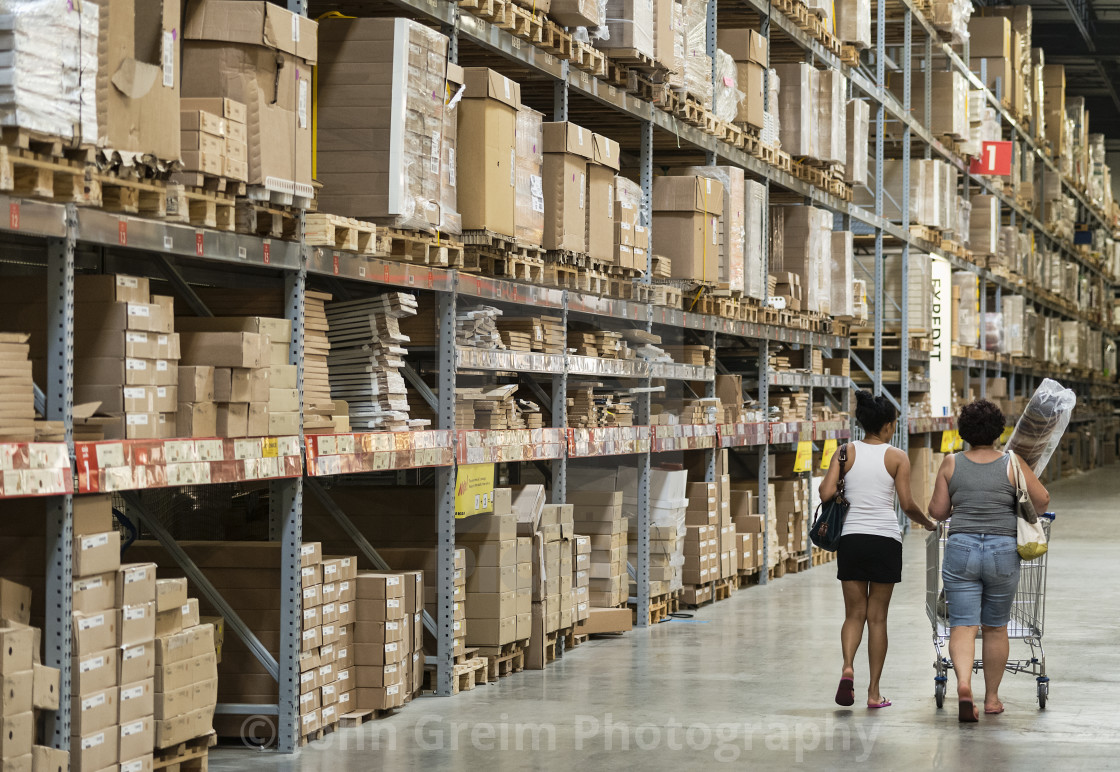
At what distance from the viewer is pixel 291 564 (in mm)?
6430

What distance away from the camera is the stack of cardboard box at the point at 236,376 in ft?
18.8

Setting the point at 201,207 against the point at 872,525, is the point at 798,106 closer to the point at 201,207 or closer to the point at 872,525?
the point at 872,525

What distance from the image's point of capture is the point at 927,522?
7.09 meters

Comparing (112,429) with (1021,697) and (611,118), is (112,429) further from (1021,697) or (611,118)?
(611,118)

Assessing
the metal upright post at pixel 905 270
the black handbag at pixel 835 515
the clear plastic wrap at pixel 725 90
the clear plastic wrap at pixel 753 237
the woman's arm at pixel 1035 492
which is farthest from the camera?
the metal upright post at pixel 905 270

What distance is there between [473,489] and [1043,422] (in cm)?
312

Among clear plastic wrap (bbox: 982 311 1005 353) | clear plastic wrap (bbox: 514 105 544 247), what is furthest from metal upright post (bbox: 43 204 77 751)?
clear plastic wrap (bbox: 982 311 1005 353)

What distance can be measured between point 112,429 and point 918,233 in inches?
594

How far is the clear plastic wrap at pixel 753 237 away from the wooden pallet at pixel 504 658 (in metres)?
5.03

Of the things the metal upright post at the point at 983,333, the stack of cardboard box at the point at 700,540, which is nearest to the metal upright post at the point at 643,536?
the stack of cardboard box at the point at 700,540

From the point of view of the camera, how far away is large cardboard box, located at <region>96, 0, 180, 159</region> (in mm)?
4961

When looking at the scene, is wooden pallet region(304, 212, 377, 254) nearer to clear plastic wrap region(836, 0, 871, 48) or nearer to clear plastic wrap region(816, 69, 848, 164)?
clear plastic wrap region(816, 69, 848, 164)

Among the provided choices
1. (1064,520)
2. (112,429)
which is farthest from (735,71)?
→ (1064,520)

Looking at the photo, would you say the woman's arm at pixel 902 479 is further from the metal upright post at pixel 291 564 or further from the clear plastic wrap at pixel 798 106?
the clear plastic wrap at pixel 798 106
